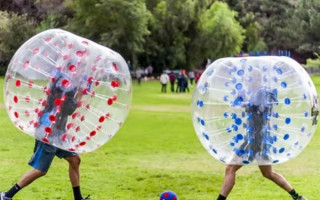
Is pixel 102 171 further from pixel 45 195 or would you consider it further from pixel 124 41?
pixel 124 41

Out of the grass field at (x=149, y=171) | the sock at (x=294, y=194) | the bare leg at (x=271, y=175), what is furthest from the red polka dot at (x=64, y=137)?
the sock at (x=294, y=194)

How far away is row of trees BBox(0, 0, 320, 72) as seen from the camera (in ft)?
118

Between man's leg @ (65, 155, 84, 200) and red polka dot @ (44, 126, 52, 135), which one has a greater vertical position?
red polka dot @ (44, 126, 52, 135)

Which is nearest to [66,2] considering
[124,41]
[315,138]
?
[124,41]

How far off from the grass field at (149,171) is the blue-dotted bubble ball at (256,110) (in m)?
1.20

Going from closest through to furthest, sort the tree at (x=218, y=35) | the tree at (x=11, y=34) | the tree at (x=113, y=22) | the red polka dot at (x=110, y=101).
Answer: the red polka dot at (x=110, y=101), the tree at (x=11, y=34), the tree at (x=113, y=22), the tree at (x=218, y=35)

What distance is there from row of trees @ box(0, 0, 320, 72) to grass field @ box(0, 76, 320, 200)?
24140 mm

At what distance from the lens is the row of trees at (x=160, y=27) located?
36000mm

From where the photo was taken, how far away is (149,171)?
813 centimetres

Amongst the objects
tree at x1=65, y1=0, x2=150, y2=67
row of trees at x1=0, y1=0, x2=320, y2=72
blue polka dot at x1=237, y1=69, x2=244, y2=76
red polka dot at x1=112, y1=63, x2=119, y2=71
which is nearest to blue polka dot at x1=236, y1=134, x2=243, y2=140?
blue polka dot at x1=237, y1=69, x2=244, y2=76

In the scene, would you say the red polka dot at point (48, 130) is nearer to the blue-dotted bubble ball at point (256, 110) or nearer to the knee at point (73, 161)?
the knee at point (73, 161)

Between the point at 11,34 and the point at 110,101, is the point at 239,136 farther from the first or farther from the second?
the point at 11,34

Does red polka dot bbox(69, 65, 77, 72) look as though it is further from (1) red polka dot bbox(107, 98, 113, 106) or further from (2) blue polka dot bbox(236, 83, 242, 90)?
(2) blue polka dot bbox(236, 83, 242, 90)

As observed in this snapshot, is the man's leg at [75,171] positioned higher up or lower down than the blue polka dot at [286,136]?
lower down
